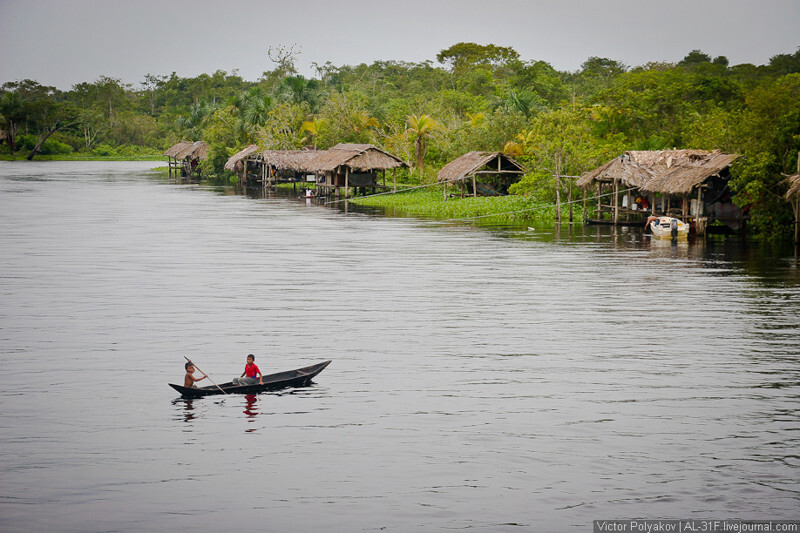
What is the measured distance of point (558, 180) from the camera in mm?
44188

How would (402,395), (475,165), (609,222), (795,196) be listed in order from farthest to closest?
(475,165), (609,222), (795,196), (402,395)

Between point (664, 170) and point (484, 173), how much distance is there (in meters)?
13.8

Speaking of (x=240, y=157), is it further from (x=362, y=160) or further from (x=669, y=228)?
(x=669, y=228)

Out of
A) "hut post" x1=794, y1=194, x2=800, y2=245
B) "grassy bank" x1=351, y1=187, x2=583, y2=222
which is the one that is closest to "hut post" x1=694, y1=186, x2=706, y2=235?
"hut post" x1=794, y1=194, x2=800, y2=245

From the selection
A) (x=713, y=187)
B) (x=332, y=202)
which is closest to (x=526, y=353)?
(x=713, y=187)

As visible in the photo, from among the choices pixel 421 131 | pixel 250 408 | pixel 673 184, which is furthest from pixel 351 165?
pixel 250 408

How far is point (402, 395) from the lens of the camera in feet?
49.1

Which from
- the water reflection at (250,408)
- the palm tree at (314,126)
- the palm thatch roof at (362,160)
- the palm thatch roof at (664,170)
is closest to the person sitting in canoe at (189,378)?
the water reflection at (250,408)

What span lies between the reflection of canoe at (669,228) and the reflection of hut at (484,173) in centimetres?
1447

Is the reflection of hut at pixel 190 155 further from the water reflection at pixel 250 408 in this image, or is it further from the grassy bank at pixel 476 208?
the water reflection at pixel 250 408

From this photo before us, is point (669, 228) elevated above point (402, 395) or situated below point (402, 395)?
above

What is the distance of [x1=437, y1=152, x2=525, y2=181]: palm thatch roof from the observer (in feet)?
170

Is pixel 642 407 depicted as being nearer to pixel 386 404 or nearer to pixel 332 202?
pixel 386 404

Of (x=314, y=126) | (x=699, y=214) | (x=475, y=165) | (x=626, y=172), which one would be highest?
(x=314, y=126)
